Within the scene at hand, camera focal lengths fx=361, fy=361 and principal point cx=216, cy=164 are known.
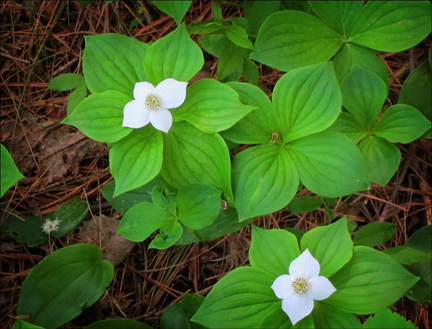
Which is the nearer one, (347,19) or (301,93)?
(301,93)

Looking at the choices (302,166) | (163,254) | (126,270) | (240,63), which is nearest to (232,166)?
(302,166)

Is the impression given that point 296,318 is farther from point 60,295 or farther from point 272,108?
point 60,295

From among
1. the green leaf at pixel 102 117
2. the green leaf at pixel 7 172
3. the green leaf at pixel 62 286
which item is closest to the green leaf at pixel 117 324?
the green leaf at pixel 62 286

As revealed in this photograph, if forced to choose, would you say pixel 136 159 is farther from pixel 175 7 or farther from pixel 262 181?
pixel 175 7

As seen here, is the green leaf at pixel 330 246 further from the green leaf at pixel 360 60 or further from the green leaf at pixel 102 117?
the green leaf at pixel 102 117

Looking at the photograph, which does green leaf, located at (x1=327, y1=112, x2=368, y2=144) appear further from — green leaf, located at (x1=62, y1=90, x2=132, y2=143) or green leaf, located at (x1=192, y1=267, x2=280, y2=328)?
green leaf, located at (x1=62, y1=90, x2=132, y2=143)

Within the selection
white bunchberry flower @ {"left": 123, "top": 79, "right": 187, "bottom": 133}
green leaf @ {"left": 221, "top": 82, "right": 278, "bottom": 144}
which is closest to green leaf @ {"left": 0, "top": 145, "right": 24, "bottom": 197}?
white bunchberry flower @ {"left": 123, "top": 79, "right": 187, "bottom": 133}

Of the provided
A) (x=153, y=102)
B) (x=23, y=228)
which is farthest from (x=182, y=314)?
(x=153, y=102)

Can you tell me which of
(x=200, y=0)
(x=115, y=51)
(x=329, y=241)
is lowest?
(x=329, y=241)
